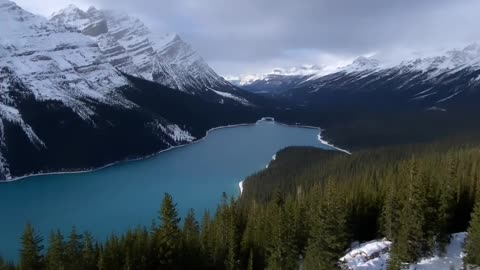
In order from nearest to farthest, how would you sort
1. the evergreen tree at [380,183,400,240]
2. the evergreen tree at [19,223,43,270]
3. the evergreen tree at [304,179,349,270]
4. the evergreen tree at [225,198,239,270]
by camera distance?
1. the evergreen tree at [304,179,349,270]
2. the evergreen tree at [19,223,43,270]
3. the evergreen tree at [380,183,400,240]
4. the evergreen tree at [225,198,239,270]

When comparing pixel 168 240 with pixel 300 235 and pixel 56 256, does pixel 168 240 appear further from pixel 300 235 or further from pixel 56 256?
pixel 300 235

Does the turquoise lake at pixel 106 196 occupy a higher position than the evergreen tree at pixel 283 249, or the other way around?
the evergreen tree at pixel 283 249

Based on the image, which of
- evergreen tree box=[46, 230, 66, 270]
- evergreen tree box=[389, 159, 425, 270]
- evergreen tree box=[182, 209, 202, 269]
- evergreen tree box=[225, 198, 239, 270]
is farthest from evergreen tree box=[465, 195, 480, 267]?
evergreen tree box=[46, 230, 66, 270]


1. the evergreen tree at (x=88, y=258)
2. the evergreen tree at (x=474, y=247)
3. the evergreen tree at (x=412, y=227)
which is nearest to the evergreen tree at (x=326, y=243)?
the evergreen tree at (x=412, y=227)

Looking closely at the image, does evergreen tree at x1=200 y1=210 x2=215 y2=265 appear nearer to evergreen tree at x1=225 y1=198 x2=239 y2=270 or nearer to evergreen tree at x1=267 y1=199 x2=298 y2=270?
evergreen tree at x1=225 y1=198 x2=239 y2=270

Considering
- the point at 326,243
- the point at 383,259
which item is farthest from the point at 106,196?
the point at 326,243

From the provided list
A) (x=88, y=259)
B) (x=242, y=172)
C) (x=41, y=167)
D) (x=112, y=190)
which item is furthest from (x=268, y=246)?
(x=41, y=167)

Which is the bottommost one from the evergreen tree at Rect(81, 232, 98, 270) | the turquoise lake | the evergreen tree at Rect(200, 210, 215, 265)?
the turquoise lake

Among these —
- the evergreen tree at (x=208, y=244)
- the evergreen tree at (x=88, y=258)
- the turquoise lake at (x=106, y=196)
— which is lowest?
the turquoise lake at (x=106, y=196)

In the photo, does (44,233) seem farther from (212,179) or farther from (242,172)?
(242,172)

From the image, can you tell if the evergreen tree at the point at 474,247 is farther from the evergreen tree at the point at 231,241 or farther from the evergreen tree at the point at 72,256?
the evergreen tree at the point at 72,256

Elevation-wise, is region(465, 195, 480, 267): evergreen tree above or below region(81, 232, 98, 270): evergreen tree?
above
